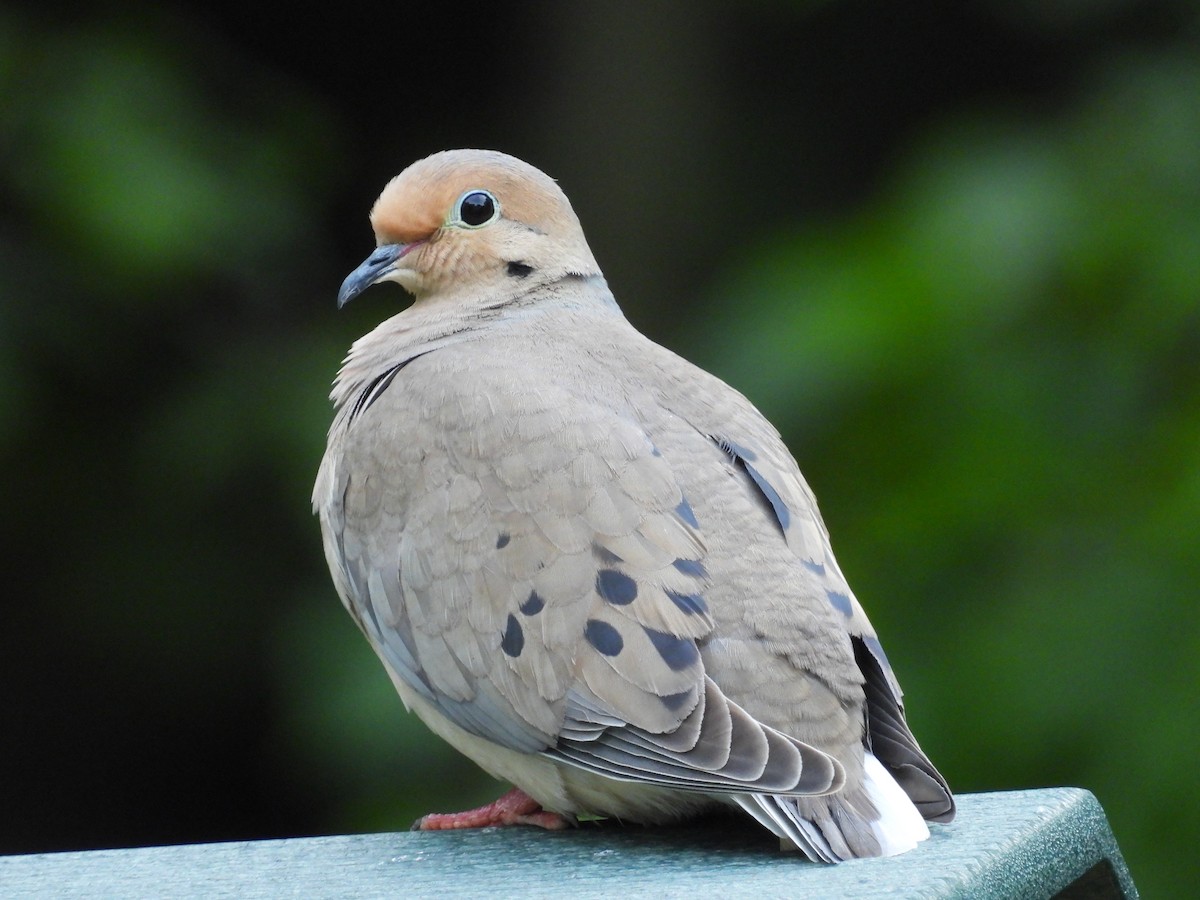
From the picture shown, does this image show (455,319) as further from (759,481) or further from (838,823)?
(838,823)

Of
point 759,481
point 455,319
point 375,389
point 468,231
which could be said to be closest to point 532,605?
point 759,481

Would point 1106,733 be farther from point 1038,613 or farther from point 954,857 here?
point 954,857

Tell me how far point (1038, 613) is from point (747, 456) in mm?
1656

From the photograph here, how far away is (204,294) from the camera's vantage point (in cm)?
437

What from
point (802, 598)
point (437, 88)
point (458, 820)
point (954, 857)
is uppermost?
point (437, 88)

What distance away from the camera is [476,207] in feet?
9.19

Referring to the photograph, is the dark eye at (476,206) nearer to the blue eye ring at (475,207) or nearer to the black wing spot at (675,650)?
the blue eye ring at (475,207)

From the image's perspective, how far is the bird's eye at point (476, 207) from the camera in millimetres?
2795

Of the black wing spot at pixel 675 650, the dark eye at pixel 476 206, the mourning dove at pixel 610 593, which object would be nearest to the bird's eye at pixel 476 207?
the dark eye at pixel 476 206

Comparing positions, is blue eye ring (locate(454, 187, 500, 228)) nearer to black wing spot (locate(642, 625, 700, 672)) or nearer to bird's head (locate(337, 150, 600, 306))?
bird's head (locate(337, 150, 600, 306))

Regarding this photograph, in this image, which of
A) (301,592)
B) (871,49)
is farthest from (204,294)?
(871,49)

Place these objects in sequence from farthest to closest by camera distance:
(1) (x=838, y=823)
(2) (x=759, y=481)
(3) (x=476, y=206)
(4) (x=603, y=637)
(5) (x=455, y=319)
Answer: (3) (x=476, y=206), (5) (x=455, y=319), (2) (x=759, y=481), (4) (x=603, y=637), (1) (x=838, y=823)

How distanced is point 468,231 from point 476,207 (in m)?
0.05

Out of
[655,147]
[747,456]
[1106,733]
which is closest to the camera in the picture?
[747,456]
